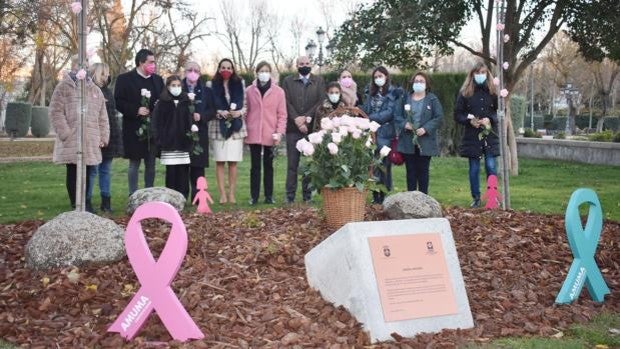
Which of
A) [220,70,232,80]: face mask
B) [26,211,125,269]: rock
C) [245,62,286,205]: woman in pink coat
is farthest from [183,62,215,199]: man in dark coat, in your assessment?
[26,211,125,269]: rock

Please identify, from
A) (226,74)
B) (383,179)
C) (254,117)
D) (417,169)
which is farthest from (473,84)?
(226,74)

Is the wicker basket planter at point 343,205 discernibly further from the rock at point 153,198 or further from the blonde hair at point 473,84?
the blonde hair at point 473,84

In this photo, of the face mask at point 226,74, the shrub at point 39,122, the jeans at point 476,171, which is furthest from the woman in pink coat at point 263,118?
the shrub at point 39,122

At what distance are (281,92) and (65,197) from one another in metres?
3.78

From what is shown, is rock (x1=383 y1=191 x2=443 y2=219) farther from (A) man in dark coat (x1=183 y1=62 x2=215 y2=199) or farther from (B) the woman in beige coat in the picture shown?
(B) the woman in beige coat

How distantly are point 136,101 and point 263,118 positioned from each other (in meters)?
1.65

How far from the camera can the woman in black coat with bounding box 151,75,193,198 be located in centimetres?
853

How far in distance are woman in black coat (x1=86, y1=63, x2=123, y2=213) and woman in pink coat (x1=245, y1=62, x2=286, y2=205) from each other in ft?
5.69

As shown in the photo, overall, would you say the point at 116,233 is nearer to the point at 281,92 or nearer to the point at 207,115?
the point at 207,115

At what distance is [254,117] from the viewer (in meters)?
9.15

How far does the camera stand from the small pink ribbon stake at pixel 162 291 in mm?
4098

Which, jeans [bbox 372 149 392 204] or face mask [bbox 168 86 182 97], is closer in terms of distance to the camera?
face mask [bbox 168 86 182 97]

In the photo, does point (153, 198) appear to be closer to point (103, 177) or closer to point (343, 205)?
point (103, 177)

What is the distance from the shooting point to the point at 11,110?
3155 centimetres
